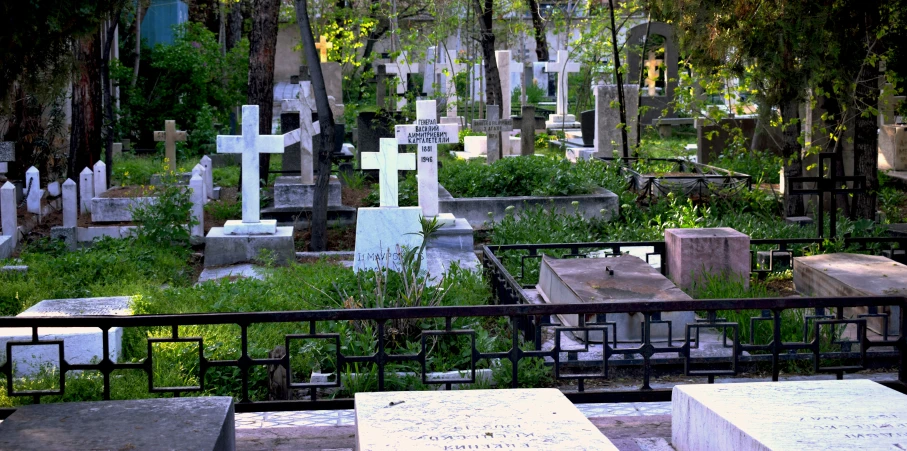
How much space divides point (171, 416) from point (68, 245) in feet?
26.8

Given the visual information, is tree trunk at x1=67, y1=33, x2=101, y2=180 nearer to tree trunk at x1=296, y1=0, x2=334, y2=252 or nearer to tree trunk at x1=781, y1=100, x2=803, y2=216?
tree trunk at x1=296, y1=0, x2=334, y2=252

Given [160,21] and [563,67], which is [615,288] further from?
[160,21]

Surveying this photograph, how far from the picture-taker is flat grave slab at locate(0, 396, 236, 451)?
11.4 ft

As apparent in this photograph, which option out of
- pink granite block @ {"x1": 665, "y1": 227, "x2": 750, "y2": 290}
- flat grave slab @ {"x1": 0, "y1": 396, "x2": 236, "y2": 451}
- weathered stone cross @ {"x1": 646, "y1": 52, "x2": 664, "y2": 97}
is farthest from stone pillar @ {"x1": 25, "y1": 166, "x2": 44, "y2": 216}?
weathered stone cross @ {"x1": 646, "y1": 52, "x2": 664, "y2": 97}

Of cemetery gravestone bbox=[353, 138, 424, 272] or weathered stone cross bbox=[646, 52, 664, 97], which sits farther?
weathered stone cross bbox=[646, 52, 664, 97]

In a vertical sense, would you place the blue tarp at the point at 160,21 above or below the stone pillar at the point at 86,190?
above

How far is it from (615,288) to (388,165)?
10.9ft

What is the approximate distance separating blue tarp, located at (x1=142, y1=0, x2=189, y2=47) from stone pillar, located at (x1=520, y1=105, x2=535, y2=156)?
42.0ft

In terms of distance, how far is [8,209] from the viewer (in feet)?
35.9

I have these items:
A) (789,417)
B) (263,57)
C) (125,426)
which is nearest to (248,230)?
(263,57)

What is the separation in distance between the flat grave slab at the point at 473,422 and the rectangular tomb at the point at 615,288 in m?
2.46

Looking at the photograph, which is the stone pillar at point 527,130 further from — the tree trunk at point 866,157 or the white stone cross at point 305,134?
the tree trunk at point 866,157

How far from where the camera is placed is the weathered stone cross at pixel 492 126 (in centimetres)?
1605

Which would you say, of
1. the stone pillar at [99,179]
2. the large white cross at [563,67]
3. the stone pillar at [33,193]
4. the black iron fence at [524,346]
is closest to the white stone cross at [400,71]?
the large white cross at [563,67]
